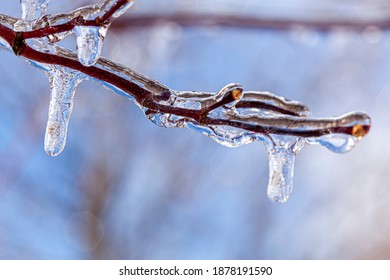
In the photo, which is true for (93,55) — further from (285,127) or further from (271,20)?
(271,20)

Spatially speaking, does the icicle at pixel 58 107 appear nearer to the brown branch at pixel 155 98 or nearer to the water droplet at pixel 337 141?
the brown branch at pixel 155 98

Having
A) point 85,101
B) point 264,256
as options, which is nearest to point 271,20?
point 85,101

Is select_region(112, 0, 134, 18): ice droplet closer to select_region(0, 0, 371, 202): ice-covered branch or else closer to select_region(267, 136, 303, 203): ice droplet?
select_region(0, 0, 371, 202): ice-covered branch

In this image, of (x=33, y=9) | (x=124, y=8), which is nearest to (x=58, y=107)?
(x=33, y=9)

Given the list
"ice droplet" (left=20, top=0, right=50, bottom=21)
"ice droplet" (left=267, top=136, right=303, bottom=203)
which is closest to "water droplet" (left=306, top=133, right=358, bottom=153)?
"ice droplet" (left=267, top=136, right=303, bottom=203)

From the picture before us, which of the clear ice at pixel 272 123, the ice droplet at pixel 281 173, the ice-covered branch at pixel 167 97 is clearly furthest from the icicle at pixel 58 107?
the ice droplet at pixel 281 173

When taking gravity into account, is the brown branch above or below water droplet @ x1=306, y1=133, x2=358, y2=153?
above

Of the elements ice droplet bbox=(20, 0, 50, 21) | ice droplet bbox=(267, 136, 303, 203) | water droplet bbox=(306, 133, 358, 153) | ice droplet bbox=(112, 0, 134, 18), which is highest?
ice droplet bbox=(20, 0, 50, 21)

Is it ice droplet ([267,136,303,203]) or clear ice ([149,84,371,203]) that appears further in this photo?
ice droplet ([267,136,303,203])
